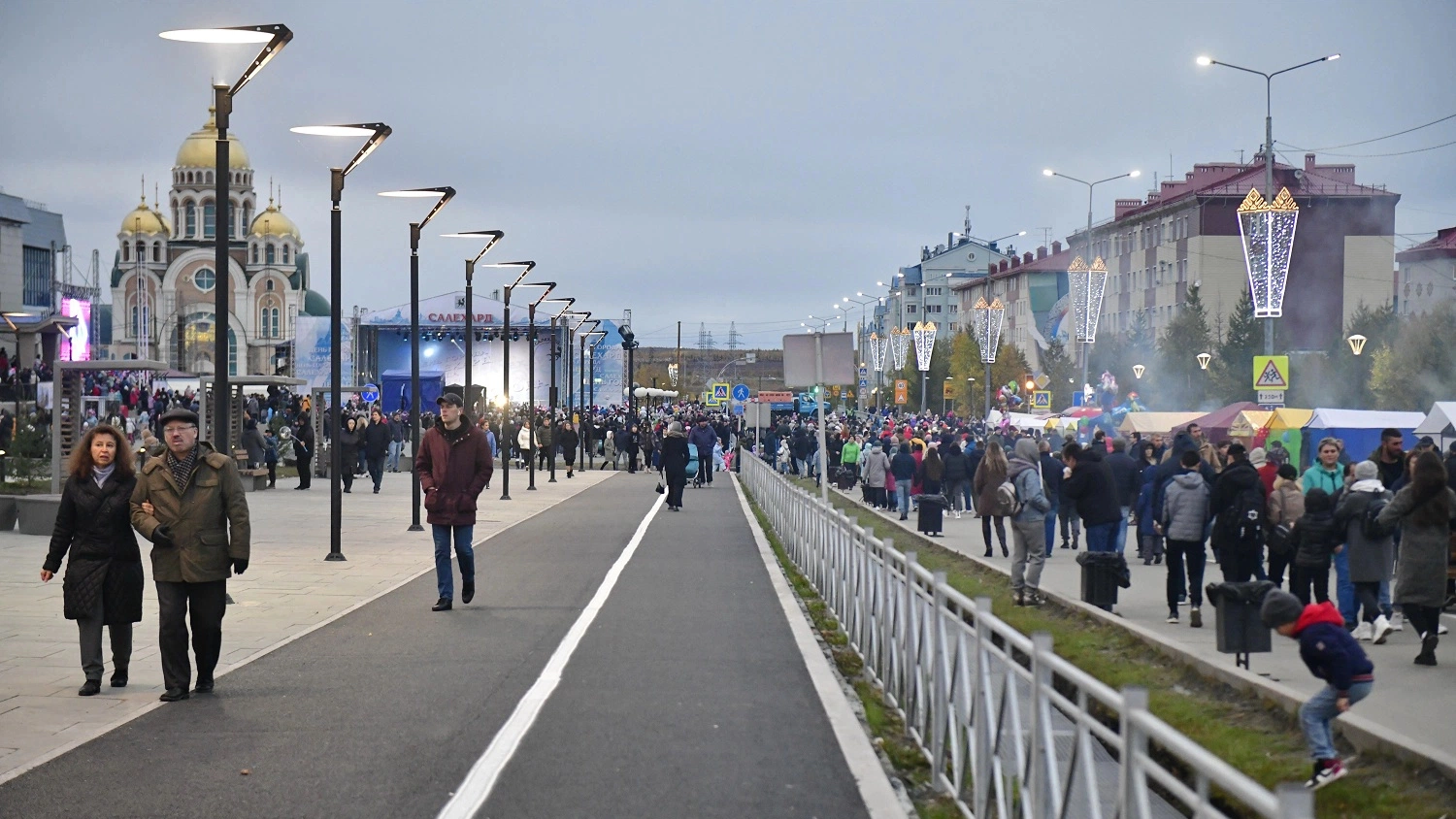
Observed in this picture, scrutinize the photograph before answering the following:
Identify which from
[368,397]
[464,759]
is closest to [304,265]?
[368,397]

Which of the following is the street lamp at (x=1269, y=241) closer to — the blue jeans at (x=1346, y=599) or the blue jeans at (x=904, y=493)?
the blue jeans at (x=904, y=493)

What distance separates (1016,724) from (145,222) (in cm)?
13666

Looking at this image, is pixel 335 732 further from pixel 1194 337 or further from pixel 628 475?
pixel 1194 337

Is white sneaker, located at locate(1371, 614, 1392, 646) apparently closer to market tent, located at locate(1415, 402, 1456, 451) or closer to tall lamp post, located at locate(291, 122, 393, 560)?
tall lamp post, located at locate(291, 122, 393, 560)

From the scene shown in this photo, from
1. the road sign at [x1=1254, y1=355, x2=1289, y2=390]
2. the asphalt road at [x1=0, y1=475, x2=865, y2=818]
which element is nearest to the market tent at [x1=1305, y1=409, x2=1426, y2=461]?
the road sign at [x1=1254, y1=355, x2=1289, y2=390]

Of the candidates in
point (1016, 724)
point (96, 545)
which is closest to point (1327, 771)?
point (1016, 724)

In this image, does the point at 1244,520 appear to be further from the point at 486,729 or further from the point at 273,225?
the point at 273,225

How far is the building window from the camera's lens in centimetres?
11869

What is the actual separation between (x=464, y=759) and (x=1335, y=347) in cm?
5595

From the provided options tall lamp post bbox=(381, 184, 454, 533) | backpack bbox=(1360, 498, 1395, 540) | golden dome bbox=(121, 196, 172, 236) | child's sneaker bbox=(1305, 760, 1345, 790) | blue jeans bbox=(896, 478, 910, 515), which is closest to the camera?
child's sneaker bbox=(1305, 760, 1345, 790)

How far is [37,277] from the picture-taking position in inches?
4798

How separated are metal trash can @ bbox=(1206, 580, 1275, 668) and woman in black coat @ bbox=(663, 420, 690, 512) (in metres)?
19.1

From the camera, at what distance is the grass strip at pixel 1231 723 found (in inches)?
323

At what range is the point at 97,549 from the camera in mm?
9539
